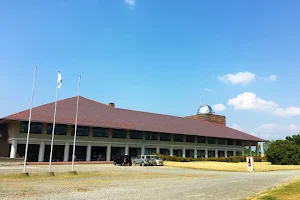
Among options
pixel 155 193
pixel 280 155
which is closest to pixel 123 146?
pixel 280 155

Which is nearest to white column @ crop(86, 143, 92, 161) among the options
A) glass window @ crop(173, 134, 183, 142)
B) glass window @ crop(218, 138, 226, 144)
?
glass window @ crop(173, 134, 183, 142)

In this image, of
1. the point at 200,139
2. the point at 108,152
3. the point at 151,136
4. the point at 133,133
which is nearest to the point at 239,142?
the point at 200,139

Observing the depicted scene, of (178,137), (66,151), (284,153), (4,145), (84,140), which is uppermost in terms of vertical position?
(178,137)

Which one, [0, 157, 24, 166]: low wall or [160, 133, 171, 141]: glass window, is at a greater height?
[160, 133, 171, 141]: glass window

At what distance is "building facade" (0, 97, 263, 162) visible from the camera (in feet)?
137

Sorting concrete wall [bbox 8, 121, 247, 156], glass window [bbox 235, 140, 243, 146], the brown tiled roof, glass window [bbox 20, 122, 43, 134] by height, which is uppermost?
the brown tiled roof

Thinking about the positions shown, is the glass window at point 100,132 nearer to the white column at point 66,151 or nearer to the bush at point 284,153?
the white column at point 66,151

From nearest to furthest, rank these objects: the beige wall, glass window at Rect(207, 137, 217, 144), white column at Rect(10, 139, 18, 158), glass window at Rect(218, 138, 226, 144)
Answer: white column at Rect(10, 139, 18, 158) < the beige wall < glass window at Rect(207, 137, 217, 144) < glass window at Rect(218, 138, 226, 144)

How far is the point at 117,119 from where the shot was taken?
51.4m

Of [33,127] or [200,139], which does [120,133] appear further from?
[200,139]

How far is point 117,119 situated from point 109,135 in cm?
383

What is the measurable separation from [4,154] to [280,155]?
45030 mm

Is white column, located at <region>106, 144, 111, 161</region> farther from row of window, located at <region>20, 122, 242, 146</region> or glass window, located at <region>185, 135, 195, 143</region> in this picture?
glass window, located at <region>185, 135, 195, 143</region>

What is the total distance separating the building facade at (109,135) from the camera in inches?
1645
